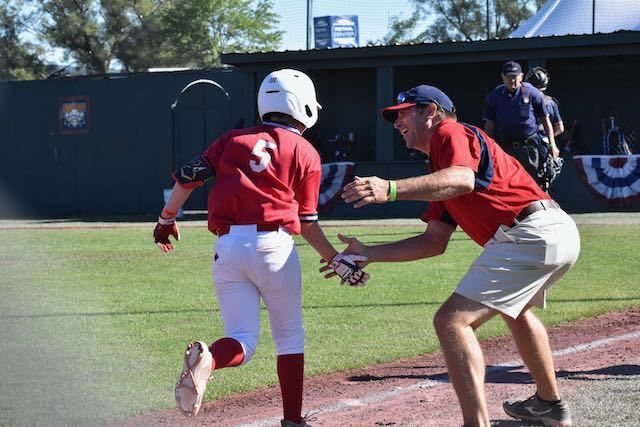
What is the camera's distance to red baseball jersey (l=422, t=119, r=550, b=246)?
A: 4.76m

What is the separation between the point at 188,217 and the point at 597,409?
1884 cm

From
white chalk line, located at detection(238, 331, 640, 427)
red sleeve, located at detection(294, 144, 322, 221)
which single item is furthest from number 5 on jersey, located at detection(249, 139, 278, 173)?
white chalk line, located at detection(238, 331, 640, 427)

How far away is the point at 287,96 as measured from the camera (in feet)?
17.0

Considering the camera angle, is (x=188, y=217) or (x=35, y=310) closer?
(x=35, y=310)

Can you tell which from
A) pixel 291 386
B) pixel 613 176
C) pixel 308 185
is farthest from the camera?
pixel 613 176

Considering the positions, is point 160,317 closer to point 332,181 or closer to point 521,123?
point 521,123

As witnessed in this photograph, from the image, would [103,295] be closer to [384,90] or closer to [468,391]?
[468,391]

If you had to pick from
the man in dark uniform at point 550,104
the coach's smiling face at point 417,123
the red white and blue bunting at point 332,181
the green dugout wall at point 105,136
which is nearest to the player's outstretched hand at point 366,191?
the coach's smiling face at point 417,123

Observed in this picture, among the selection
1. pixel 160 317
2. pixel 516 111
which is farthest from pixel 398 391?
pixel 516 111

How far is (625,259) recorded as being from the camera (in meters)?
12.6

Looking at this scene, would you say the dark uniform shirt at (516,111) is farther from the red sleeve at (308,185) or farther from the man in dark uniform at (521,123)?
the red sleeve at (308,185)

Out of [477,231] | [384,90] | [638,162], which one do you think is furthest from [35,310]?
[384,90]

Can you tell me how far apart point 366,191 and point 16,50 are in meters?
54.8

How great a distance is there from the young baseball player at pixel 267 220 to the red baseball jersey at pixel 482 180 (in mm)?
618
